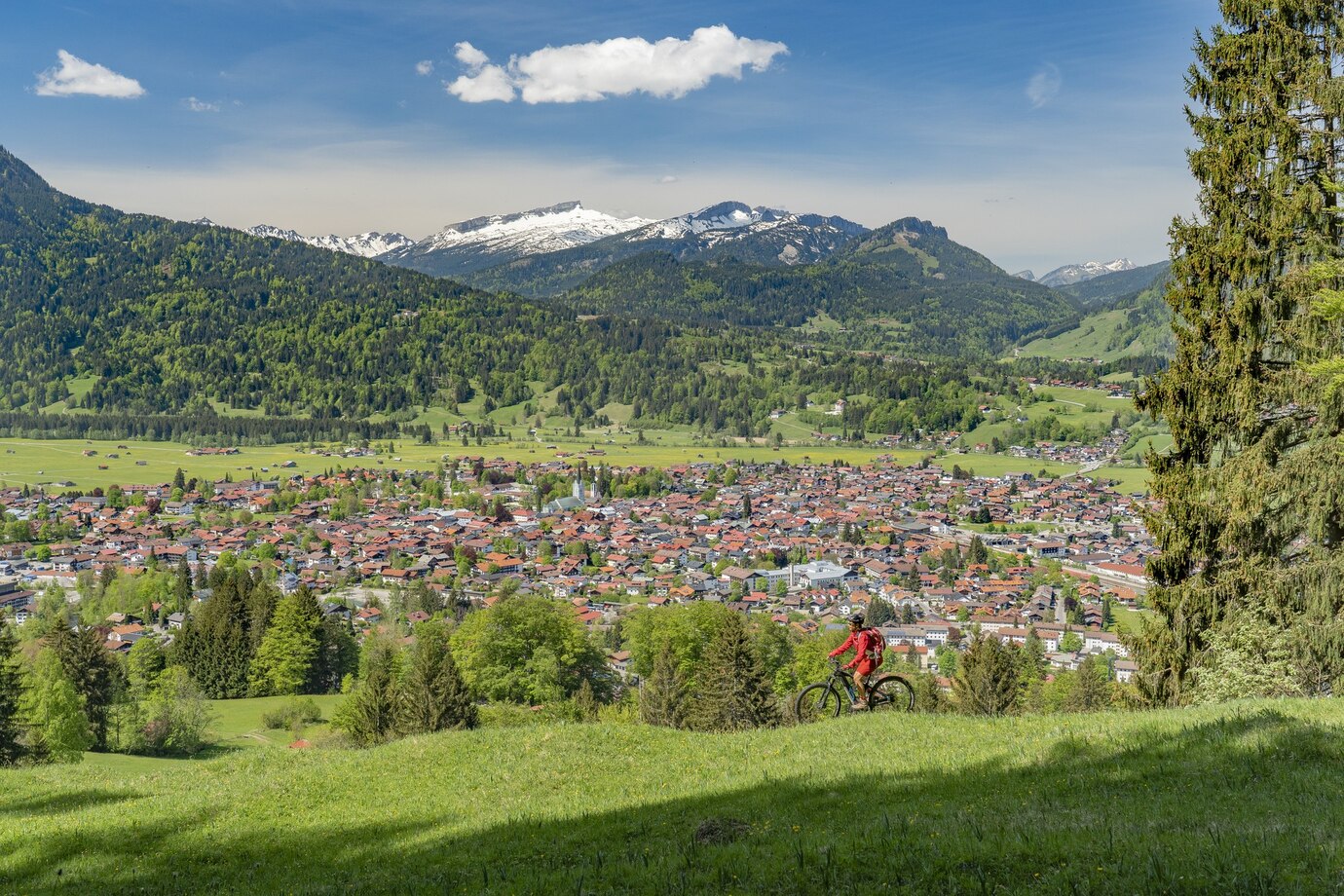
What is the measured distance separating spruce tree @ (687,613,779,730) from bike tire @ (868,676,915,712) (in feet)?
52.7

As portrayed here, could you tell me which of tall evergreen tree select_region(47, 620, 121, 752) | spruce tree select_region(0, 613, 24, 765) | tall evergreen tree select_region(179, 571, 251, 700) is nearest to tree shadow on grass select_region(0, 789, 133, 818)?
spruce tree select_region(0, 613, 24, 765)

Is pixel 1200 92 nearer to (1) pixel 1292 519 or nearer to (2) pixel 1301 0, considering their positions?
(2) pixel 1301 0

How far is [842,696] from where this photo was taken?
19.6 metres

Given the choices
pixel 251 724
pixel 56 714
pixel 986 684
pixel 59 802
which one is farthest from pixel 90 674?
pixel 986 684

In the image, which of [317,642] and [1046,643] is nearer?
[317,642]

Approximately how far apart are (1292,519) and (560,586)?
102108 millimetres

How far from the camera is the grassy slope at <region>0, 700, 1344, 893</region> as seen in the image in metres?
8.98

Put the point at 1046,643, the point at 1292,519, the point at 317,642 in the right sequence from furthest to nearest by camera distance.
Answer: the point at 1046,643 < the point at 317,642 < the point at 1292,519

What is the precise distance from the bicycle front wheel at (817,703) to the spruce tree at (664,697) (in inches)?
933

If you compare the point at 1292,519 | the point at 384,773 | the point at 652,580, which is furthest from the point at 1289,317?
the point at 652,580

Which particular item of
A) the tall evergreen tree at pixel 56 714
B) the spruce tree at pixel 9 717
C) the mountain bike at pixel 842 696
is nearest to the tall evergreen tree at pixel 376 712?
the tall evergreen tree at pixel 56 714

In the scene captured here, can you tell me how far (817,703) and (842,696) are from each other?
0.59 meters

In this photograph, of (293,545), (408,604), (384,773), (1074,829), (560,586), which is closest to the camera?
(1074,829)

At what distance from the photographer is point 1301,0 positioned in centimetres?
2016
